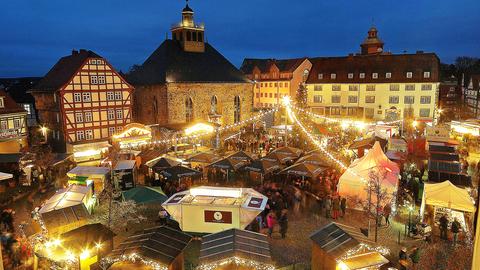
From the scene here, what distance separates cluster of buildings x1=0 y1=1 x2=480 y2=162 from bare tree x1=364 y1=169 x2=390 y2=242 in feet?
50.3

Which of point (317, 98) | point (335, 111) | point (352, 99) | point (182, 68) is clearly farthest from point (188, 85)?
point (352, 99)

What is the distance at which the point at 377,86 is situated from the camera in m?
40.4

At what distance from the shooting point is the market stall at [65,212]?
1218 cm

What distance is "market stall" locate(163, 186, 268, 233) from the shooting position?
1207cm

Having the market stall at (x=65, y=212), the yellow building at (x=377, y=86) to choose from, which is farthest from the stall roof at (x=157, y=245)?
the yellow building at (x=377, y=86)

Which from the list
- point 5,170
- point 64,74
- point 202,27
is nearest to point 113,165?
point 5,170

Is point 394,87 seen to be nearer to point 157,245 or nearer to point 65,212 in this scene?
point 65,212

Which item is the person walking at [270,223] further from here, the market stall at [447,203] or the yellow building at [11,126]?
the yellow building at [11,126]

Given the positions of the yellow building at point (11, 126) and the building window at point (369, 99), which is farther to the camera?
the building window at point (369, 99)

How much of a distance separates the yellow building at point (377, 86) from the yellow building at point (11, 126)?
102 ft

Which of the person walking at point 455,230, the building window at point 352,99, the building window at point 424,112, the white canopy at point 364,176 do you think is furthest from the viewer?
the building window at point 352,99

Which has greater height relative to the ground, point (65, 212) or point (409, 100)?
point (409, 100)

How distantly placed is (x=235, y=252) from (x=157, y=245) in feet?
6.91

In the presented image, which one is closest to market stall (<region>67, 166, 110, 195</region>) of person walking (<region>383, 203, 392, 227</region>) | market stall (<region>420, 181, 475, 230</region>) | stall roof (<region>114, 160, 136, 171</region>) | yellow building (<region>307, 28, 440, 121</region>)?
stall roof (<region>114, 160, 136, 171</region>)
